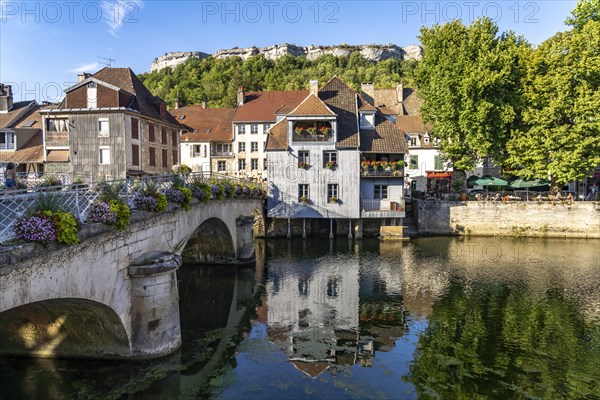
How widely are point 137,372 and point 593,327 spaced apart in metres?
17.6

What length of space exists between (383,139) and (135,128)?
21115 millimetres

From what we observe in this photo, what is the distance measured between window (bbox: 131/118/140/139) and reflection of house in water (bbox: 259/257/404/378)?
55.4 feet

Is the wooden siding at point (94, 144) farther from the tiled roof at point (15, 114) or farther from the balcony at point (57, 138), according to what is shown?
the tiled roof at point (15, 114)

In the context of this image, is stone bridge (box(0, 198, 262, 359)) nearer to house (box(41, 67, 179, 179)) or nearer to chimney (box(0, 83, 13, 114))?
house (box(41, 67, 179, 179))

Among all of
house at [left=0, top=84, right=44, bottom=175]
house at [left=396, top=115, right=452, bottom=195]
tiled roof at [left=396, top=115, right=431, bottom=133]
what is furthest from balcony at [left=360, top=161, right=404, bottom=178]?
house at [left=0, top=84, right=44, bottom=175]

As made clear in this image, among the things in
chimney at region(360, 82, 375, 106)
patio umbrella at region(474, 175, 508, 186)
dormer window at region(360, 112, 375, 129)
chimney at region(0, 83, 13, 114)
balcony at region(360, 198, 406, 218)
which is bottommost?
balcony at region(360, 198, 406, 218)

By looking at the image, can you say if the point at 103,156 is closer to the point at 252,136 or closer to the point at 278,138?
the point at 278,138

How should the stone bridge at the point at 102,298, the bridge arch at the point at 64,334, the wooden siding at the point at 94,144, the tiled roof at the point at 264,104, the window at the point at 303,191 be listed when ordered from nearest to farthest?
the stone bridge at the point at 102,298 → the bridge arch at the point at 64,334 → the wooden siding at the point at 94,144 → the window at the point at 303,191 → the tiled roof at the point at 264,104

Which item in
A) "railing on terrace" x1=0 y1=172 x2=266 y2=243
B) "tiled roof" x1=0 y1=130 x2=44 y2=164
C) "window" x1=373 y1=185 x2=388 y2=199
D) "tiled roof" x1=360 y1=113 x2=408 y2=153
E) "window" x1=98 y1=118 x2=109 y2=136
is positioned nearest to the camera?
"railing on terrace" x1=0 y1=172 x2=266 y2=243

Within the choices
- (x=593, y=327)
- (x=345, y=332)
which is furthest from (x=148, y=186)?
(x=593, y=327)

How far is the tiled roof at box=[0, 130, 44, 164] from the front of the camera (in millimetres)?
37875

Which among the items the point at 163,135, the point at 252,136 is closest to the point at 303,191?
the point at 163,135

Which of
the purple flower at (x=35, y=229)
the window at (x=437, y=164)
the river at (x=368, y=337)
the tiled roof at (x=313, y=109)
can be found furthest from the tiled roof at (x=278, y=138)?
the purple flower at (x=35, y=229)

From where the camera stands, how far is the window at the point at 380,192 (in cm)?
4044
